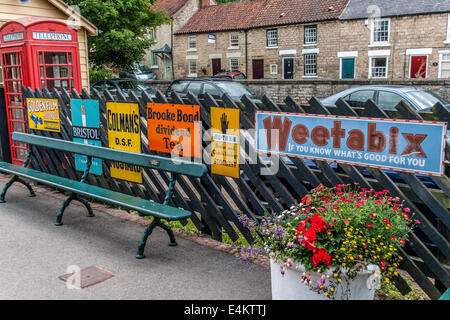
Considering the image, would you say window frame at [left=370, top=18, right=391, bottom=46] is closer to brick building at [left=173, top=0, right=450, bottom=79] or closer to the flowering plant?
brick building at [left=173, top=0, right=450, bottom=79]

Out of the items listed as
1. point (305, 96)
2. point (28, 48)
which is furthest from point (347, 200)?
point (305, 96)

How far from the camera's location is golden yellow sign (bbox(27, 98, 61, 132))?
7.79 metres

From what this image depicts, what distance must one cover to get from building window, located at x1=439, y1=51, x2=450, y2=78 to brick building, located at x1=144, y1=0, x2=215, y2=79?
23.3 metres

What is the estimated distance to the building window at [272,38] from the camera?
36719 millimetres

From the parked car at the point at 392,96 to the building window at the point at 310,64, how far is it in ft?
77.4

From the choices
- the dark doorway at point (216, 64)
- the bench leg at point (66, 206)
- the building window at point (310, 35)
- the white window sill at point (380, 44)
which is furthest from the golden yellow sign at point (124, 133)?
the dark doorway at point (216, 64)

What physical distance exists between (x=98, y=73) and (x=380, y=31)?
1972 cm

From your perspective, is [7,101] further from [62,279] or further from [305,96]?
[305,96]

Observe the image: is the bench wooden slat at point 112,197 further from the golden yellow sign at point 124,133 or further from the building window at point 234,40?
the building window at point 234,40

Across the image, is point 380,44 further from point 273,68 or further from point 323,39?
point 273,68

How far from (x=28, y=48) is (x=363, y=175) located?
6.41 m

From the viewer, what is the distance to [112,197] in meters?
5.52

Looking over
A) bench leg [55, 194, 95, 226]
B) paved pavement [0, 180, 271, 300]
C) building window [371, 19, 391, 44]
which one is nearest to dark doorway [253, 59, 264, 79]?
building window [371, 19, 391, 44]

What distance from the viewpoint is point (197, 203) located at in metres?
5.76
